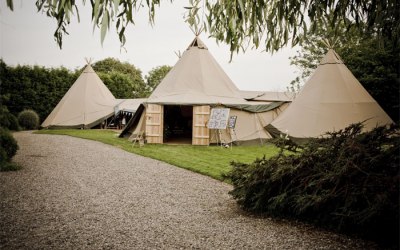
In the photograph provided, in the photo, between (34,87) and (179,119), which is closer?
(179,119)

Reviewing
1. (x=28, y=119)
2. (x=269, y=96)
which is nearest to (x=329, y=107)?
(x=269, y=96)

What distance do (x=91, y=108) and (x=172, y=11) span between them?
50.0 feet

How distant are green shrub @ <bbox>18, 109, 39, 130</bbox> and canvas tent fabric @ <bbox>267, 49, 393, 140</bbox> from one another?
13.5 metres

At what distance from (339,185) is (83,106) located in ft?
55.5

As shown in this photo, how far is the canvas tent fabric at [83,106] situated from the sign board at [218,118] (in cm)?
902

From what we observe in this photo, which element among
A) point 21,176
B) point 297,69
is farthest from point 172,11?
point 297,69

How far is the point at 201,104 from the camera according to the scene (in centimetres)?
1195

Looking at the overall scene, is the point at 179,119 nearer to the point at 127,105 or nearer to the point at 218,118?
the point at 127,105

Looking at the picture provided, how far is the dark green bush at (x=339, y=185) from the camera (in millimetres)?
2695

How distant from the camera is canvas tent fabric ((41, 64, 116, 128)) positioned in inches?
678

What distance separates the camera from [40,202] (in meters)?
4.27

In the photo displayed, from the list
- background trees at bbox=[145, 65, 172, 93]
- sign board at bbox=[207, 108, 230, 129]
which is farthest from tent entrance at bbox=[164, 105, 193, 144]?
background trees at bbox=[145, 65, 172, 93]

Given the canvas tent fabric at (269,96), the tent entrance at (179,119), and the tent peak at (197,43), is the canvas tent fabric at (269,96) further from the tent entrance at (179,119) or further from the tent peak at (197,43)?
the tent peak at (197,43)

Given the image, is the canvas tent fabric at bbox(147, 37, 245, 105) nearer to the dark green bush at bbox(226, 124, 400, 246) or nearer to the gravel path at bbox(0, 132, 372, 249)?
the gravel path at bbox(0, 132, 372, 249)
